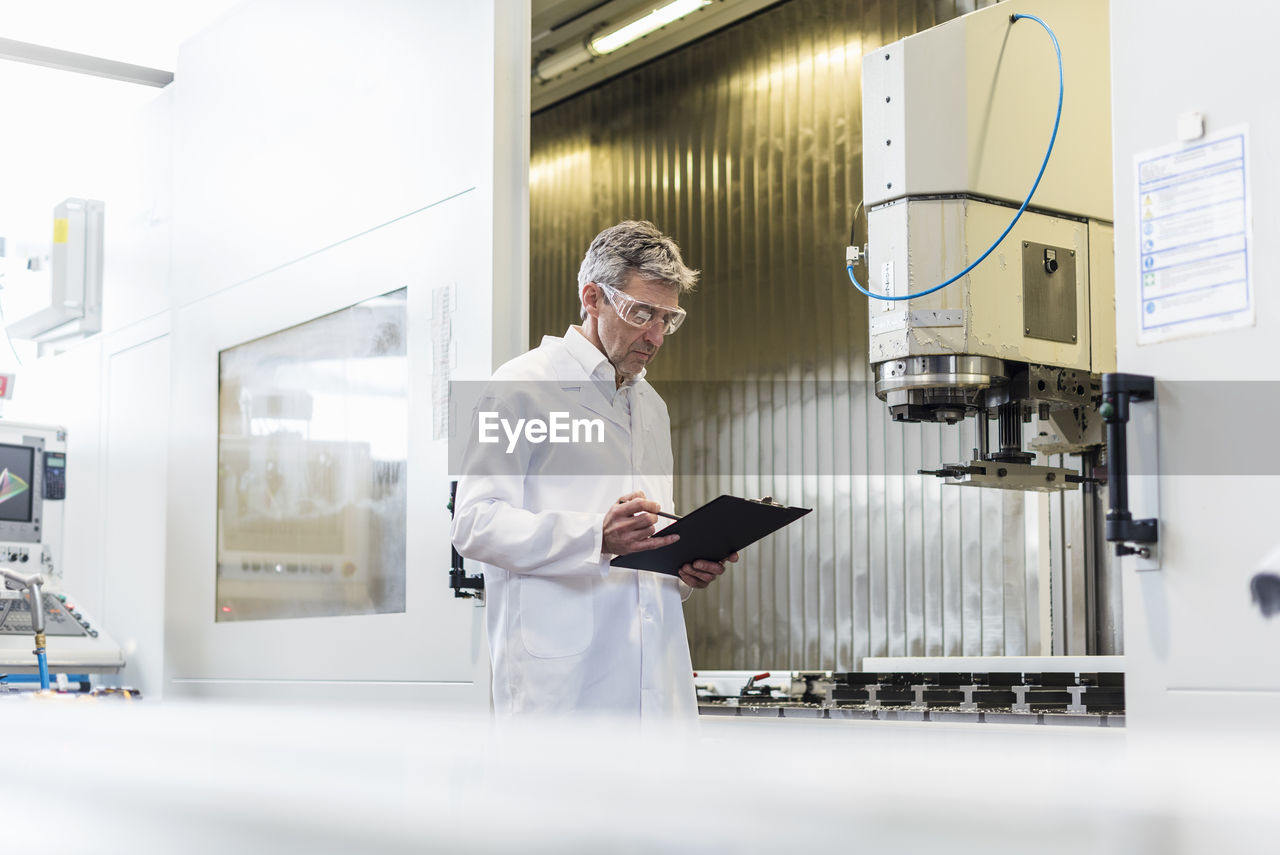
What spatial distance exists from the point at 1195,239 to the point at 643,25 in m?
4.39

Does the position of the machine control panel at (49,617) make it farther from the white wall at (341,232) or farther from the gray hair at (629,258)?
the gray hair at (629,258)

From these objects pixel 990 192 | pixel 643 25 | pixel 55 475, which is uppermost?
pixel 643 25

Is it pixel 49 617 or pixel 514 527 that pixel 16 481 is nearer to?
pixel 49 617

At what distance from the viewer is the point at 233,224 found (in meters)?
4.81

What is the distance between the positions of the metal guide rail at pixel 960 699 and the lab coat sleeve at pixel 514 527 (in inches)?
32.6

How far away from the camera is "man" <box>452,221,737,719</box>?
221 cm

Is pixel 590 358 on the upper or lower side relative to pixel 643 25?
lower

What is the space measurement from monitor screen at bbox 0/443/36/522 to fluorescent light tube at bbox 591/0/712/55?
3.25 metres

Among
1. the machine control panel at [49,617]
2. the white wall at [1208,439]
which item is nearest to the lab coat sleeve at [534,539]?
the white wall at [1208,439]

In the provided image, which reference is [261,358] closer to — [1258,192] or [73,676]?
[73,676]

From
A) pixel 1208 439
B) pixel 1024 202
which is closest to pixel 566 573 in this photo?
pixel 1208 439

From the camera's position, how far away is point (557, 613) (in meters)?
2.26

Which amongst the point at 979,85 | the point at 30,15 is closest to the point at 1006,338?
the point at 979,85

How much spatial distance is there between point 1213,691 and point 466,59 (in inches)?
102
